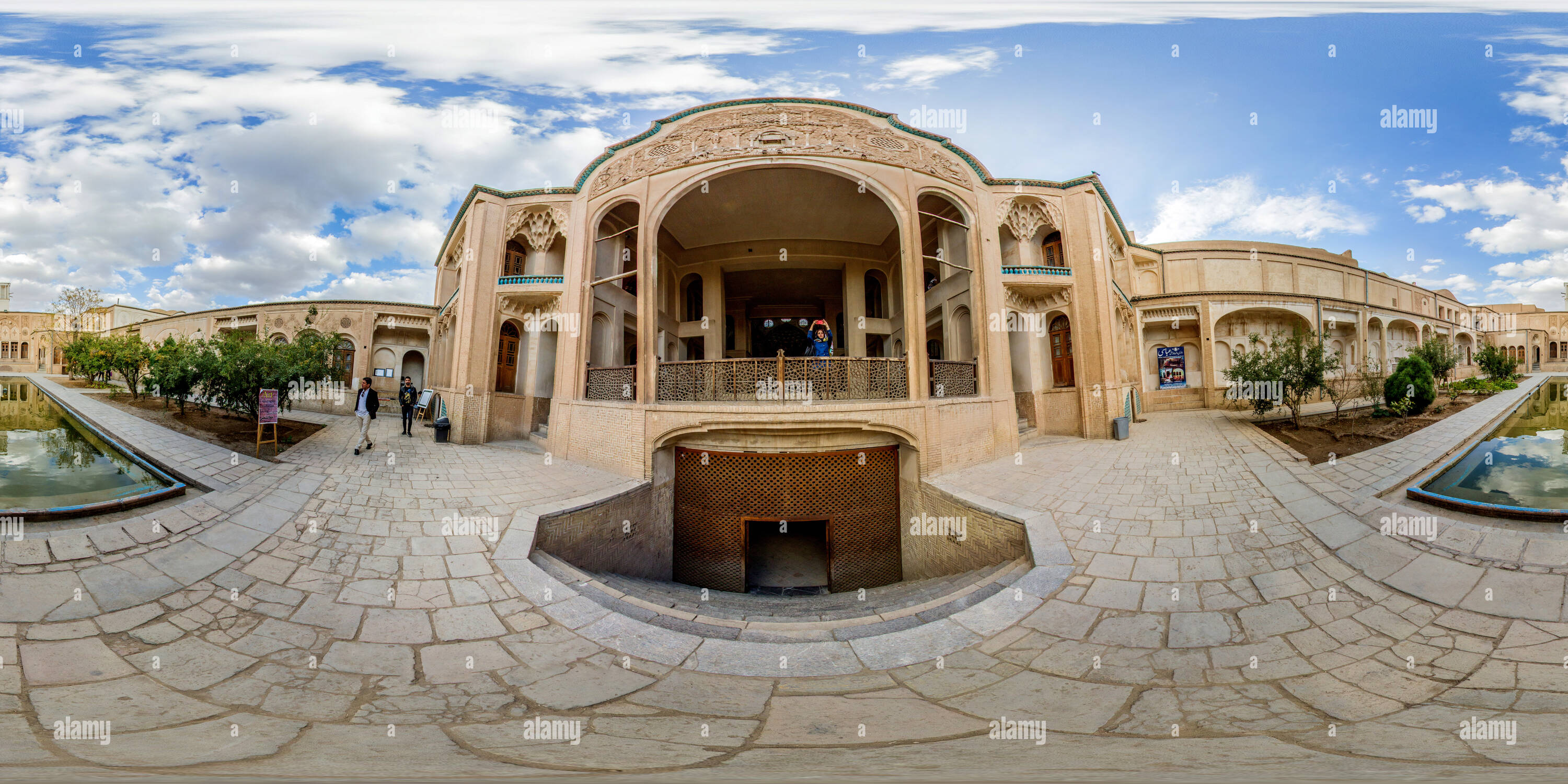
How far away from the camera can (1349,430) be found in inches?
248

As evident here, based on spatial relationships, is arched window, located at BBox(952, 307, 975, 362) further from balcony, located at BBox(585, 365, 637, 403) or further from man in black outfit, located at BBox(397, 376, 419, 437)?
man in black outfit, located at BBox(397, 376, 419, 437)

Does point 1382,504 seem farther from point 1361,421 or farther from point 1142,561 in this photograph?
point 1361,421

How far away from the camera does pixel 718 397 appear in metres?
7.78

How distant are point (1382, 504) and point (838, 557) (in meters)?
5.97

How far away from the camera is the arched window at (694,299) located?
1416 cm

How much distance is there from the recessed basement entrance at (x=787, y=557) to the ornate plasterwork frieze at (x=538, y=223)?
779 centimetres

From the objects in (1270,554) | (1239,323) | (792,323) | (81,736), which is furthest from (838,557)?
(1239,323)

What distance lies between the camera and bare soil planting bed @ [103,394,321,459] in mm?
5566

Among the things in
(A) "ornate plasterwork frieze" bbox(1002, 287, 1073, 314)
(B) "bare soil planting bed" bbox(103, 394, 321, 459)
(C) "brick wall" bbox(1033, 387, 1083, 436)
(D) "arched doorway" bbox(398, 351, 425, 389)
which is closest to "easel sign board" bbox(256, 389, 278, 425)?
(B) "bare soil planting bed" bbox(103, 394, 321, 459)

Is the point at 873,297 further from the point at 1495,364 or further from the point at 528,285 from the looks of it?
the point at 1495,364

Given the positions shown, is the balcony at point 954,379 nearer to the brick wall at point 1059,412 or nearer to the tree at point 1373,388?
the brick wall at point 1059,412

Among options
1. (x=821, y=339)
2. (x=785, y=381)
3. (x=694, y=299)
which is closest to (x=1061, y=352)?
(x=821, y=339)

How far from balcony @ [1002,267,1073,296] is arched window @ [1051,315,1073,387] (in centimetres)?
86

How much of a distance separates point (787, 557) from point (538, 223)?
8983mm
